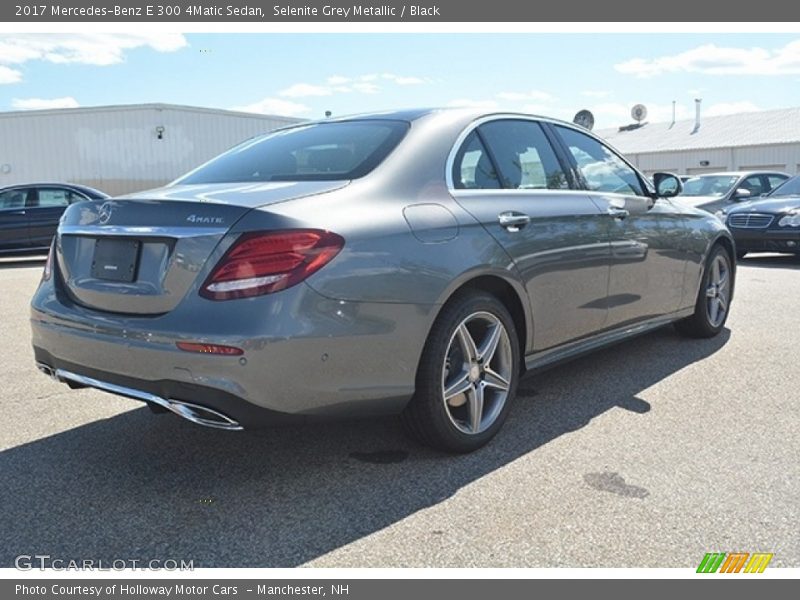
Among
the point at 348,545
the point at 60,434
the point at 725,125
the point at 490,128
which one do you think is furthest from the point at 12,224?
the point at 725,125

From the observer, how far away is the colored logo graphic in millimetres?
2445

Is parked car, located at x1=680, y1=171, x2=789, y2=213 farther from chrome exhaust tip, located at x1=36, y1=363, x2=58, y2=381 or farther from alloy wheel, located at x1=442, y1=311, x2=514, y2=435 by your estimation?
chrome exhaust tip, located at x1=36, y1=363, x2=58, y2=381

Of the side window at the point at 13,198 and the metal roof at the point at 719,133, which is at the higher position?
the metal roof at the point at 719,133

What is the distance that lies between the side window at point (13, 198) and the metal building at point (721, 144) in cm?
2281

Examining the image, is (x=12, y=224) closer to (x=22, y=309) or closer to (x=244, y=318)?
(x=22, y=309)

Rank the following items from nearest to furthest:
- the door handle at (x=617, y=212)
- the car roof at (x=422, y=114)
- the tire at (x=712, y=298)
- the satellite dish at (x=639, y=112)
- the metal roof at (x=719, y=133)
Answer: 1. the car roof at (x=422, y=114)
2. the door handle at (x=617, y=212)
3. the tire at (x=712, y=298)
4. the metal roof at (x=719, y=133)
5. the satellite dish at (x=639, y=112)

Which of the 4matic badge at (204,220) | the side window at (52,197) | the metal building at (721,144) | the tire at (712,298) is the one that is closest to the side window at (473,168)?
the 4matic badge at (204,220)

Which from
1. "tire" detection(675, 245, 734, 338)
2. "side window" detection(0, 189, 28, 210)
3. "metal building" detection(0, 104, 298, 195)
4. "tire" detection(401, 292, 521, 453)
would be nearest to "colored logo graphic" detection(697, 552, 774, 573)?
"tire" detection(401, 292, 521, 453)

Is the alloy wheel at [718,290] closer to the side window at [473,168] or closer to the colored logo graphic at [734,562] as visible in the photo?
the side window at [473,168]

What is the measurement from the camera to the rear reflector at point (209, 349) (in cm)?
261

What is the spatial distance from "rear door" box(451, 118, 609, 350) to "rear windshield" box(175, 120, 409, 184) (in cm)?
41

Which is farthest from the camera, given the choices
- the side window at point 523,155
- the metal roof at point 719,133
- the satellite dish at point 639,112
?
the satellite dish at point 639,112

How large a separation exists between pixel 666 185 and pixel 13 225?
11.7 meters

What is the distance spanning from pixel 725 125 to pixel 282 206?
3911 centimetres
